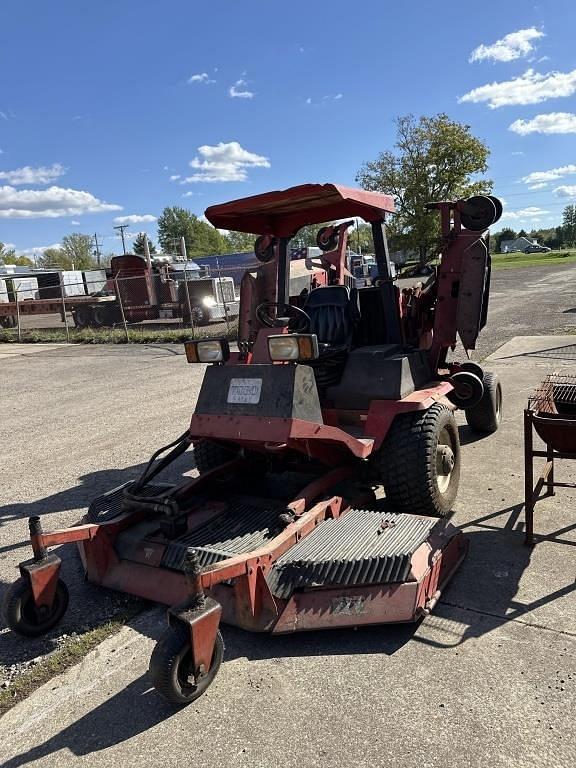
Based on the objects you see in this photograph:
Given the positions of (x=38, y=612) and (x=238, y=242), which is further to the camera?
(x=238, y=242)

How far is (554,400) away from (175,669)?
3084mm

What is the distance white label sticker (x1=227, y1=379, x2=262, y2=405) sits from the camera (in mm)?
3645

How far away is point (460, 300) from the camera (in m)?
5.00

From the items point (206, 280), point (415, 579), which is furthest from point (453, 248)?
point (206, 280)

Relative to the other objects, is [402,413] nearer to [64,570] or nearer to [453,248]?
[453,248]

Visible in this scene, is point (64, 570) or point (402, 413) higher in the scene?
point (402, 413)

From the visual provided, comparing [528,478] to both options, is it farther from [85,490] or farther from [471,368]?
[85,490]

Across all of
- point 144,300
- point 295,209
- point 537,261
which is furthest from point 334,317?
point 537,261

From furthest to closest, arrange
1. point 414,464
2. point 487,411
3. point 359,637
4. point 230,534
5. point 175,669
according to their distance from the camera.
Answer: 1. point 487,411
2. point 414,464
3. point 230,534
4. point 359,637
5. point 175,669

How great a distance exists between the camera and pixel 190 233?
284 feet

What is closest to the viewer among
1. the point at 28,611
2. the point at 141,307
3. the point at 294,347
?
the point at 28,611

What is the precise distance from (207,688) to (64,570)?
173 cm

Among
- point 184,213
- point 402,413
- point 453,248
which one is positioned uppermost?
point 184,213

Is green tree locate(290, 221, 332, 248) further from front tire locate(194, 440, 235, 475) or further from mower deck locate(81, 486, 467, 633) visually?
mower deck locate(81, 486, 467, 633)
